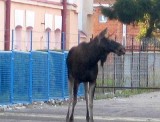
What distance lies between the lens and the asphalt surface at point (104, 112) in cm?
2256

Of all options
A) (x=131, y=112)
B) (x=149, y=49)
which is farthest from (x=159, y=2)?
(x=131, y=112)

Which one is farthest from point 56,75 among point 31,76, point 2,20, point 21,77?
point 2,20

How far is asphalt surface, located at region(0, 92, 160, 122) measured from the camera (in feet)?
74.0

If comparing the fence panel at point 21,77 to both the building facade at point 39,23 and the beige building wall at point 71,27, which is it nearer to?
the building facade at point 39,23

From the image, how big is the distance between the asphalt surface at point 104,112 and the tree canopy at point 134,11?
15104mm

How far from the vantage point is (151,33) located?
165 feet

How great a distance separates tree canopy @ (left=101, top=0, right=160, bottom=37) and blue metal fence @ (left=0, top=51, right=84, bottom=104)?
15848mm

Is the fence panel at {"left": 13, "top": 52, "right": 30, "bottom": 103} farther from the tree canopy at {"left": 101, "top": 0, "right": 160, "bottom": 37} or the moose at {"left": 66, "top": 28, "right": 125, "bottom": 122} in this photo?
the tree canopy at {"left": 101, "top": 0, "right": 160, "bottom": 37}

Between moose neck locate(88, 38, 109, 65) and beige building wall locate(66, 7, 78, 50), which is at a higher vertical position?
beige building wall locate(66, 7, 78, 50)

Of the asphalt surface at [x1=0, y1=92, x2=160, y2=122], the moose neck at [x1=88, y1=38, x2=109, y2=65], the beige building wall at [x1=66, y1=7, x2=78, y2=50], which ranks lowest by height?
the asphalt surface at [x1=0, y1=92, x2=160, y2=122]

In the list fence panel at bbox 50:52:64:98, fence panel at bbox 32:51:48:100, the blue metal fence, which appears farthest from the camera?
fence panel at bbox 50:52:64:98

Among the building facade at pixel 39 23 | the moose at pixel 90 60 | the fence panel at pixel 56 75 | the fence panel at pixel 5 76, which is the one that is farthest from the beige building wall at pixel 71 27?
the moose at pixel 90 60

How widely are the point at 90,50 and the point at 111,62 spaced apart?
15231mm

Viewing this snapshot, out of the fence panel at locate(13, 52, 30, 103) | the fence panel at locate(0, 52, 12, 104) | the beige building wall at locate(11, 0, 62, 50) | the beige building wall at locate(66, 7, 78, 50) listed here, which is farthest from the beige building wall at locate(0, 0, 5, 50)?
the fence panel at locate(0, 52, 12, 104)
